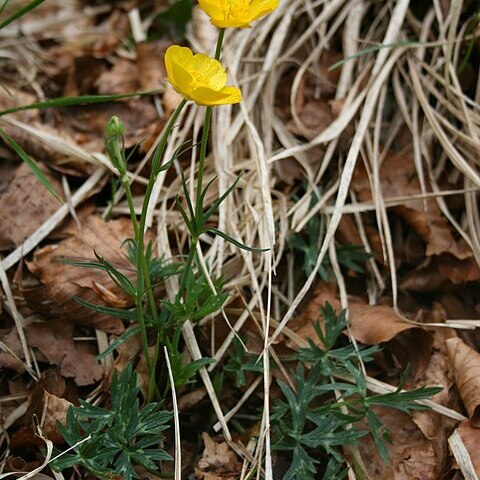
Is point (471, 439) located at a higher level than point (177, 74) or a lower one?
lower

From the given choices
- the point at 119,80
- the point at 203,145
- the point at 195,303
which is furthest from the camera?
the point at 119,80

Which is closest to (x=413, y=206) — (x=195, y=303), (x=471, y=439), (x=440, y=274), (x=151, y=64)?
(x=440, y=274)

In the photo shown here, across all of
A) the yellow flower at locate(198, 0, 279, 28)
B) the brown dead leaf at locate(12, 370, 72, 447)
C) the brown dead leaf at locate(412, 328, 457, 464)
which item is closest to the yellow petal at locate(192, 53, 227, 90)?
the yellow flower at locate(198, 0, 279, 28)

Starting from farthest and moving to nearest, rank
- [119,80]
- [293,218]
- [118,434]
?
1. [119,80]
2. [293,218]
3. [118,434]

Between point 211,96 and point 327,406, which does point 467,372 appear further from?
point 211,96

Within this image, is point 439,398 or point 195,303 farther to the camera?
point 439,398

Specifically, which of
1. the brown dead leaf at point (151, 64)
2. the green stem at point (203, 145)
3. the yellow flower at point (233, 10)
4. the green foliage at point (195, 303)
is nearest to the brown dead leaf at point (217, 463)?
the green foliage at point (195, 303)

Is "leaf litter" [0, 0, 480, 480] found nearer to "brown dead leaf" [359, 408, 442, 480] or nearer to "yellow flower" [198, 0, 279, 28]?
"brown dead leaf" [359, 408, 442, 480]

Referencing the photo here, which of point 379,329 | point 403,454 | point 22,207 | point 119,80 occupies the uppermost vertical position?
point 119,80

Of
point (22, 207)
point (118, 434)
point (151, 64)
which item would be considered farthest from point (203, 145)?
point (151, 64)
